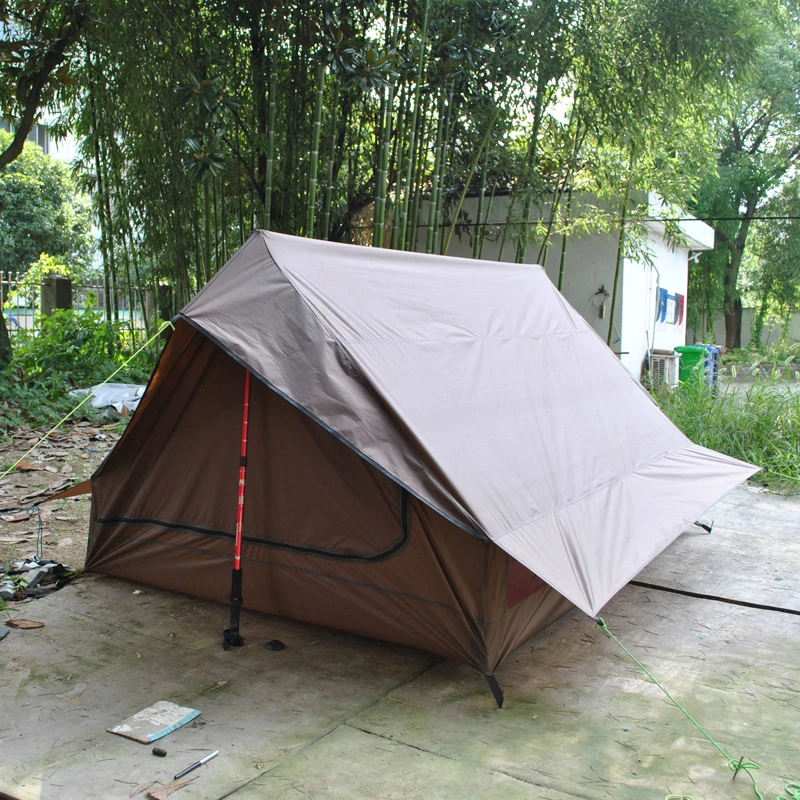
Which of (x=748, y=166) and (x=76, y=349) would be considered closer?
(x=76, y=349)

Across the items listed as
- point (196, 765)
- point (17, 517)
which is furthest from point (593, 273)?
point (196, 765)

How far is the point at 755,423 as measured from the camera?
6.52 meters

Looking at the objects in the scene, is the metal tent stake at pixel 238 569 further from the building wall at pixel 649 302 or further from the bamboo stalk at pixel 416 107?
the building wall at pixel 649 302

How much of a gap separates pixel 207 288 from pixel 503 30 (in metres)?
4.23

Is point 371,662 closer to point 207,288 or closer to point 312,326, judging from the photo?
point 312,326

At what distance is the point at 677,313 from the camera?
11969mm

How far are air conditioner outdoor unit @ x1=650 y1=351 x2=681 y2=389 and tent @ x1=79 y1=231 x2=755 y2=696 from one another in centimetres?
592

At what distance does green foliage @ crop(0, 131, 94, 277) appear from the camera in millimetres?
16250

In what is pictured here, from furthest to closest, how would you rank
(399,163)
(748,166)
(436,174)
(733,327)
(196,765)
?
(733,327) < (748,166) < (399,163) < (436,174) < (196,765)

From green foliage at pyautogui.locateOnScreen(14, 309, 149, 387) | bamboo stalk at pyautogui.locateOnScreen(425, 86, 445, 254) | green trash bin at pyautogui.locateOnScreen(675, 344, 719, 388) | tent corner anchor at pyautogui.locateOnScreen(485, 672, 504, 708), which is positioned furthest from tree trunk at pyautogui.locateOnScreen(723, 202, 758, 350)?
tent corner anchor at pyautogui.locateOnScreen(485, 672, 504, 708)

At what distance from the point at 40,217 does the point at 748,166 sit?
44.7 ft

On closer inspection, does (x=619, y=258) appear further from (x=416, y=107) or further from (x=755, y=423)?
(x=416, y=107)

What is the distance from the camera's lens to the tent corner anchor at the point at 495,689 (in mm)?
2668

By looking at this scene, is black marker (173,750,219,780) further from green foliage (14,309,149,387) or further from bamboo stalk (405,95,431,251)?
green foliage (14,309,149,387)
